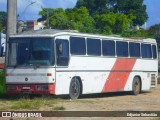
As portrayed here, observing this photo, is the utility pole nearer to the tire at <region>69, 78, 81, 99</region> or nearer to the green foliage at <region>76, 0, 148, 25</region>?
the tire at <region>69, 78, 81, 99</region>

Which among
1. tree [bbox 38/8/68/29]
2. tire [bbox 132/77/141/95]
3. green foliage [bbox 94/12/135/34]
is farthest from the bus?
green foliage [bbox 94/12/135/34]

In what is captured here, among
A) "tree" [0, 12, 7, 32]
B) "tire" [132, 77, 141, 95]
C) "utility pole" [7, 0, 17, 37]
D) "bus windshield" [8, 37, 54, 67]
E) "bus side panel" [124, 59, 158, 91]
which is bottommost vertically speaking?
"tire" [132, 77, 141, 95]

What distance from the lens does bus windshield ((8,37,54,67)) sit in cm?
2022

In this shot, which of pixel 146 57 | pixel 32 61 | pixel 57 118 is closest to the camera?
pixel 57 118

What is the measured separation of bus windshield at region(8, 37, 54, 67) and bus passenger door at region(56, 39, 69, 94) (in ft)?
1.09

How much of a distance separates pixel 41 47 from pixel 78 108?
3.86 metres

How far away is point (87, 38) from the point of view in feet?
74.4

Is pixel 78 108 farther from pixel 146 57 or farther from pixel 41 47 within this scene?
pixel 146 57

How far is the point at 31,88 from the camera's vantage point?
2033 cm

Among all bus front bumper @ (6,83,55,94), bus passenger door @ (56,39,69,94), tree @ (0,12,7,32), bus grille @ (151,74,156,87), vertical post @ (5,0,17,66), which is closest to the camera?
bus front bumper @ (6,83,55,94)

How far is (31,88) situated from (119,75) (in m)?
5.84

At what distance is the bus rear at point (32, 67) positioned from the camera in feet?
66.1

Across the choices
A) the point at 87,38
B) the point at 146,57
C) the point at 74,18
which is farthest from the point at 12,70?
the point at 74,18

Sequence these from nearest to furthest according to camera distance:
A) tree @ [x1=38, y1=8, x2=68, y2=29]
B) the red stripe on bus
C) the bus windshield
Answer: the bus windshield, the red stripe on bus, tree @ [x1=38, y1=8, x2=68, y2=29]
